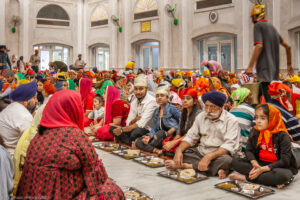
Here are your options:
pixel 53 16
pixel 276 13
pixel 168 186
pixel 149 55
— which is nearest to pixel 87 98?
pixel 168 186

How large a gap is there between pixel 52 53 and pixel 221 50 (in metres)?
9.46

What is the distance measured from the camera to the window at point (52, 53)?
16.6 m

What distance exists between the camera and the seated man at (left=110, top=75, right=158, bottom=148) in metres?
4.27

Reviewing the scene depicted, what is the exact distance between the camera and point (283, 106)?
3127 millimetres

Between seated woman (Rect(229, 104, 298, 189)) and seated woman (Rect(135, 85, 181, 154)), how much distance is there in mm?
1199

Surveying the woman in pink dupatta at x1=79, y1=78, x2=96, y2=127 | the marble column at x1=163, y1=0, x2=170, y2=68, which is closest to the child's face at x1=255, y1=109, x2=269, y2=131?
the woman in pink dupatta at x1=79, y1=78, x2=96, y2=127

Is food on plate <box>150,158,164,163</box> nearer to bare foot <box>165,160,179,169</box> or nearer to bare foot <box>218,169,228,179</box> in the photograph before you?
bare foot <box>165,160,179,169</box>

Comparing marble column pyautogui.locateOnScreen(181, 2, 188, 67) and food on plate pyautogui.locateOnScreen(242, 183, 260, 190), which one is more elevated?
marble column pyautogui.locateOnScreen(181, 2, 188, 67)

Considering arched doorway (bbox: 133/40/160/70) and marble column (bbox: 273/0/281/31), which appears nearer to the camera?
marble column (bbox: 273/0/281/31)

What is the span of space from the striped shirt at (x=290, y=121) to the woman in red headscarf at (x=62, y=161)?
2054 millimetres

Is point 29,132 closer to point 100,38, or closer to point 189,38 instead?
point 189,38

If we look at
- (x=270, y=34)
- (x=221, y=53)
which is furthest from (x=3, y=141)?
(x=221, y=53)

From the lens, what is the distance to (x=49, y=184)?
1.70m

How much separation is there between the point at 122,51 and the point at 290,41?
7.56 meters
